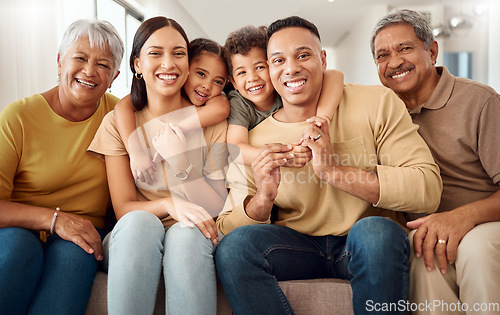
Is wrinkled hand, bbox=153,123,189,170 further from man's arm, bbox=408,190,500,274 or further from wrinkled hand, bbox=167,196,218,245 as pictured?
man's arm, bbox=408,190,500,274

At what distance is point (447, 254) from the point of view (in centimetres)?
118

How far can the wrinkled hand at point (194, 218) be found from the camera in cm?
133

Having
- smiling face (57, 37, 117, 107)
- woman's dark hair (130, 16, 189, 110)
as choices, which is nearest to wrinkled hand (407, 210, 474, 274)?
woman's dark hair (130, 16, 189, 110)

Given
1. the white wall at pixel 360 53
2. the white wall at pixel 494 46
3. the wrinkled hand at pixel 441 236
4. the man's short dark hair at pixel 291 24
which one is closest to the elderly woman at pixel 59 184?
the man's short dark hair at pixel 291 24

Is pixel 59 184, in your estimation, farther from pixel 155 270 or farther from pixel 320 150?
pixel 320 150

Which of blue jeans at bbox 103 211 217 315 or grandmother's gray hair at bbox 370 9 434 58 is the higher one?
grandmother's gray hair at bbox 370 9 434 58

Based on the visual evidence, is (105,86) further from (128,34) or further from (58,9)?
(128,34)

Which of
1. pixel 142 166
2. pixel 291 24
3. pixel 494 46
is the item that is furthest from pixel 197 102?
pixel 494 46

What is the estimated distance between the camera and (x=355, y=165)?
4.66 feet

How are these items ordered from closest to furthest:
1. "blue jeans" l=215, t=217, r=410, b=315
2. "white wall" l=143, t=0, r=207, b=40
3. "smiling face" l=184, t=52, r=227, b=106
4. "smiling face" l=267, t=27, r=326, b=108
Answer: "blue jeans" l=215, t=217, r=410, b=315 → "smiling face" l=267, t=27, r=326, b=108 → "smiling face" l=184, t=52, r=227, b=106 → "white wall" l=143, t=0, r=207, b=40

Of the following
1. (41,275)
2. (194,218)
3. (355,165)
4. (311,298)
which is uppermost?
(355,165)

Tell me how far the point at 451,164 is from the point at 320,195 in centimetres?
49

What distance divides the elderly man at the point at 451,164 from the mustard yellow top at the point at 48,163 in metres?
1.09

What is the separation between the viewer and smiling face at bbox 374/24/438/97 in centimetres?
165
